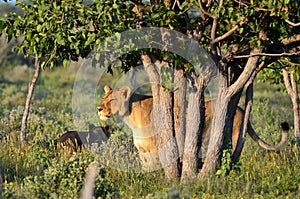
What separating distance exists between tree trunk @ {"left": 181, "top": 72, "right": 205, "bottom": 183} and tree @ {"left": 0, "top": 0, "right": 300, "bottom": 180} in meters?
0.01

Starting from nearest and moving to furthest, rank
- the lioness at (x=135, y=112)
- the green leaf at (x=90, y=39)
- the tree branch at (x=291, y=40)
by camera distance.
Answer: the green leaf at (x=90, y=39)
the tree branch at (x=291, y=40)
the lioness at (x=135, y=112)

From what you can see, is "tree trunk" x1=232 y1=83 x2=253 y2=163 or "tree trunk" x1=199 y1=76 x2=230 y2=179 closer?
"tree trunk" x1=199 y1=76 x2=230 y2=179

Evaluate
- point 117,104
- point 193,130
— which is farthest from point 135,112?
point 193,130

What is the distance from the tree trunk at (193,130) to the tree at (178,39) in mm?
13

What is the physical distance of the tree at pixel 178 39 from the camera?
8039 millimetres

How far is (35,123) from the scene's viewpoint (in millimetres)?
14312

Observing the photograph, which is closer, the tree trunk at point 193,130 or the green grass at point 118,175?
the green grass at point 118,175

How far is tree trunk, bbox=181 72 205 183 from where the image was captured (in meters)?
9.10

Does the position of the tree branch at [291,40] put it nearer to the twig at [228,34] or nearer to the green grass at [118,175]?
the twig at [228,34]

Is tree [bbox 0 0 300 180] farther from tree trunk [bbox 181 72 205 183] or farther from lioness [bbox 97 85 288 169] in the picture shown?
lioness [bbox 97 85 288 169]

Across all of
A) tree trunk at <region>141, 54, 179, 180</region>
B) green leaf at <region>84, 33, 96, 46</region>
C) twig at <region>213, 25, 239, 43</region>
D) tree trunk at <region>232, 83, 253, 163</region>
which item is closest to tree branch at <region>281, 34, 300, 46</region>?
twig at <region>213, 25, 239, 43</region>

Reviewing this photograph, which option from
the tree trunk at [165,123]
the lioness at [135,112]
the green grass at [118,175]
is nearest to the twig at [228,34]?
the tree trunk at [165,123]

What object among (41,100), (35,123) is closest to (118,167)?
(35,123)

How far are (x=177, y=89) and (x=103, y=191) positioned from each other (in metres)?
2.42
